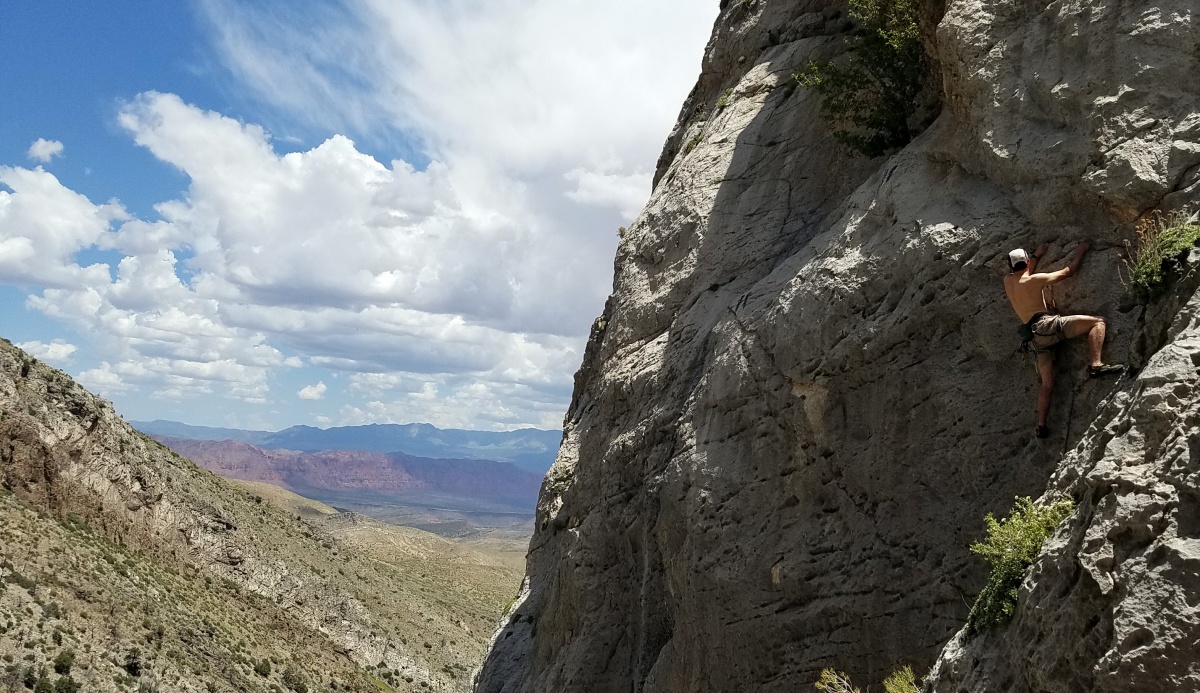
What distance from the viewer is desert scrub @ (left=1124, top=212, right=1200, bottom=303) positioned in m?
7.40

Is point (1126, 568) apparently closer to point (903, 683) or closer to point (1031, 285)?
point (903, 683)

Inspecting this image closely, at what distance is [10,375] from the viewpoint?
192ft

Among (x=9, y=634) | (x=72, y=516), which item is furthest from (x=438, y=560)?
(x=9, y=634)

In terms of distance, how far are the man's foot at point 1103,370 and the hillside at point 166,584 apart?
1657 inches

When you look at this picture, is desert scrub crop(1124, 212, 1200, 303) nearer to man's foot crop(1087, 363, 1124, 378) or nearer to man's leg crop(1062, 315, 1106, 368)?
man's leg crop(1062, 315, 1106, 368)

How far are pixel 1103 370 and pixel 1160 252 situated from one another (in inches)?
48.9

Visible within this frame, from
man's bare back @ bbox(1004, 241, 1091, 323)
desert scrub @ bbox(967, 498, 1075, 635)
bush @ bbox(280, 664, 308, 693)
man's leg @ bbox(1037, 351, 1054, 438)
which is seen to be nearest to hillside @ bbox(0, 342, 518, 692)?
bush @ bbox(280, 664, 308, 693)

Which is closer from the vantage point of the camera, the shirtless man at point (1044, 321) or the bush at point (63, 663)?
the shirtless man at point (1044, 321)

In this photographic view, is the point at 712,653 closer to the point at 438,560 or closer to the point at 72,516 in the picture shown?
the point at 72,516

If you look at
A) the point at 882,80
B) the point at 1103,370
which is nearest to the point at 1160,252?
the point at 1103,370

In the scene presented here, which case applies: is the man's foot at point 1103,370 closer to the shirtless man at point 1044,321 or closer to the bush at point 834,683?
the shirtless man at point 1044,321

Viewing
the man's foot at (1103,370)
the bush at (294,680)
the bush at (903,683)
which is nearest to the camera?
the man's foot at (1103,370)

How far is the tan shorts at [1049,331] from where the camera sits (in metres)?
8.67

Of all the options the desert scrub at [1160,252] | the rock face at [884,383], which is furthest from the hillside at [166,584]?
the desert scrub at [1160,252]
